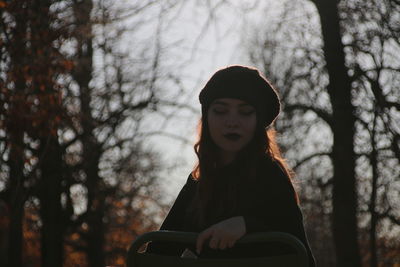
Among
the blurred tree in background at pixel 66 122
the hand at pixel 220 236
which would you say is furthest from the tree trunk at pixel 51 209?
the hand at pixel 220 236

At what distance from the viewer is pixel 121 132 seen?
1794 cm

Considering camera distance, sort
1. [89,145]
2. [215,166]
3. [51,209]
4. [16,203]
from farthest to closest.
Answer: [89,145] < [51,209] < [16,203] < [215,166]

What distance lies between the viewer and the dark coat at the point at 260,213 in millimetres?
2753

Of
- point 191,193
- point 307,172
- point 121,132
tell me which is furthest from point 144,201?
point 191,193

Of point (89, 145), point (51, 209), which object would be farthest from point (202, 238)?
point (89, 145)

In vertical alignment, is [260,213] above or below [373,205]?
above

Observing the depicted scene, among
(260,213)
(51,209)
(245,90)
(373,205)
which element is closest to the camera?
(260,213)

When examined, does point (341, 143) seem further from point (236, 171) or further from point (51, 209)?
point (236, 171)

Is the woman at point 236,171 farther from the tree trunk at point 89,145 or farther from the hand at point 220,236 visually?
the tree trunk at point 89,145

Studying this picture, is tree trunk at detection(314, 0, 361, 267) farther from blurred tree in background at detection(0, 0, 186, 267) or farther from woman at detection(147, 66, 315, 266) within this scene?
woman at detection(147, 66, 315, 266)

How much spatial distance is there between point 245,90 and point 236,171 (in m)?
0.34

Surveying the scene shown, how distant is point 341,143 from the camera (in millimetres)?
11070

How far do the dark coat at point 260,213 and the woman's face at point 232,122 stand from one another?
11 centimetres

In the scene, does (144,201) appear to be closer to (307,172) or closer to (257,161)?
(307,172)
